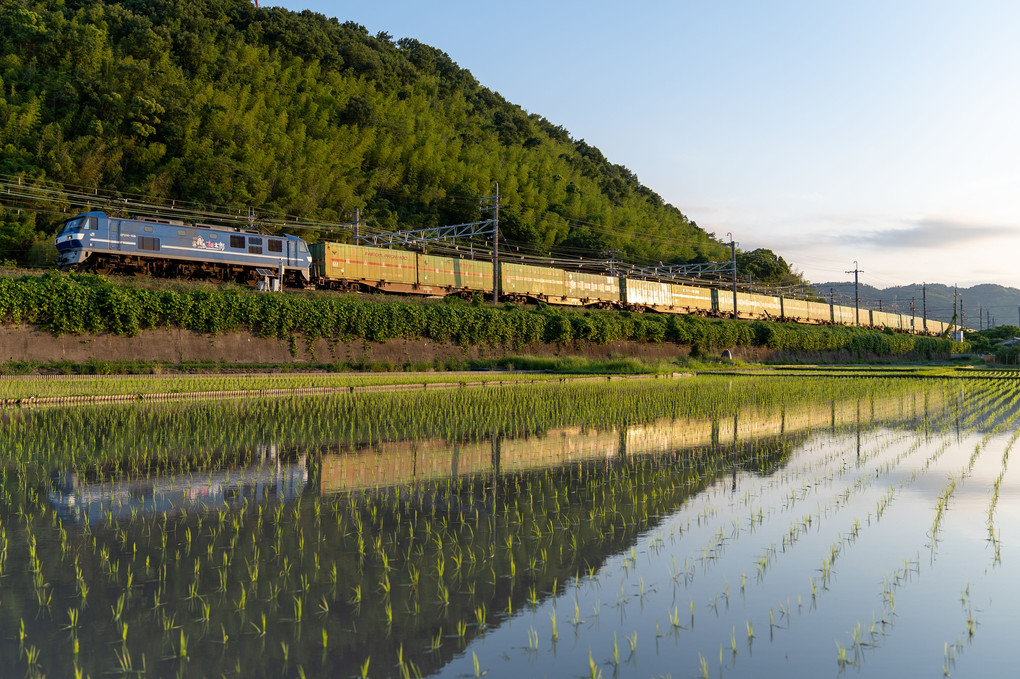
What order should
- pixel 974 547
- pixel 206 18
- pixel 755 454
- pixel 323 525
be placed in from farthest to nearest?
pixel 206 18 → pixel 755 454 → pixel 323 525 → pixel 974 547

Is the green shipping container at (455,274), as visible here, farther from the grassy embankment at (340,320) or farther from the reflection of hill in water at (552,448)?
the reflection of hill in water at (552,448)

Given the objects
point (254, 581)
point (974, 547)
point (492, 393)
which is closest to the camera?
point (254, 581)

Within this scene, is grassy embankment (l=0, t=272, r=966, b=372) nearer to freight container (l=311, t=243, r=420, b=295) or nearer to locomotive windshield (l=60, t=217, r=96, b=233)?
locomotive windshield (l=60, t=217, r=96, b=233)

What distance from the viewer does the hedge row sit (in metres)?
24.7

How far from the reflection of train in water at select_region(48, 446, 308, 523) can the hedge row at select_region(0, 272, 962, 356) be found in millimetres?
19023

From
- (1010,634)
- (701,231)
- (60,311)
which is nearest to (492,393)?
(60,311)

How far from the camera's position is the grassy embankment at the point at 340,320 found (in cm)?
2475

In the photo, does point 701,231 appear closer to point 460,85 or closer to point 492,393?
point 460,85

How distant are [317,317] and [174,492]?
2421cm

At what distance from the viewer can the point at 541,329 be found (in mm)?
41312

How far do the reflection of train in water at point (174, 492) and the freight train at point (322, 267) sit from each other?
24.9 meters

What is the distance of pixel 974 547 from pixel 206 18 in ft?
291

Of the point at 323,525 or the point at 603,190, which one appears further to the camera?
the point at 603,190

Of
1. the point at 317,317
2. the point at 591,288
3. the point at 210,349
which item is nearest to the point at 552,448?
the point at 210,349
